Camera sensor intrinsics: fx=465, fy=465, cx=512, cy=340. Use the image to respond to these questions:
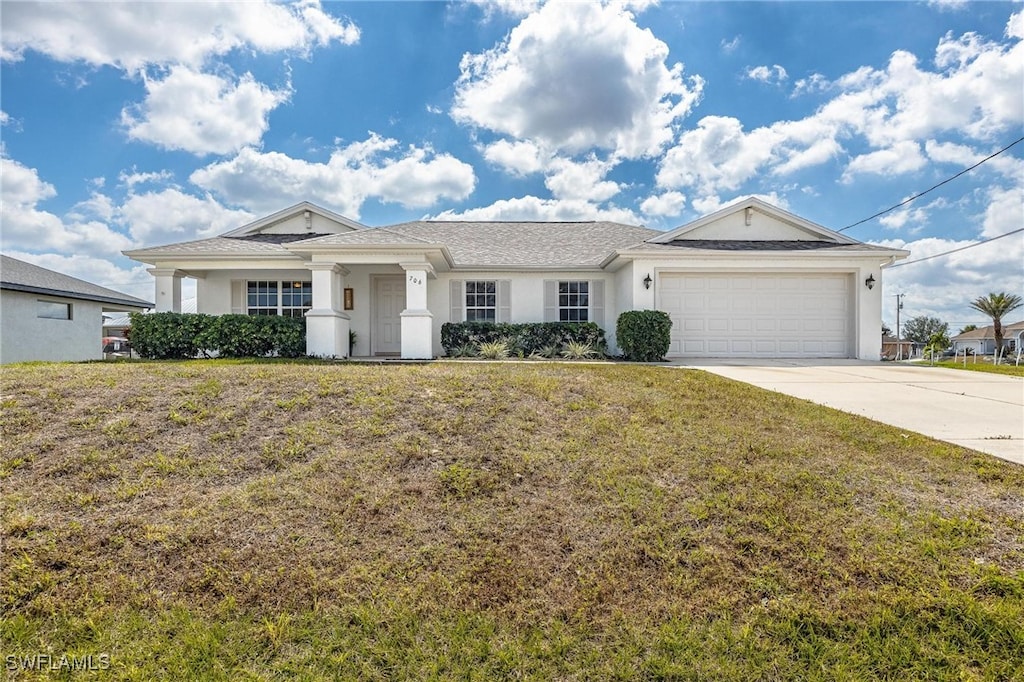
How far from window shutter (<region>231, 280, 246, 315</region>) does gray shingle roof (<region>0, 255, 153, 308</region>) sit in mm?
5499

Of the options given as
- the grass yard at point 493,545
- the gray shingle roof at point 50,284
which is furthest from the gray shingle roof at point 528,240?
the gray shingle roof at point 50,284

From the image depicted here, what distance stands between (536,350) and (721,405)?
8.25 m

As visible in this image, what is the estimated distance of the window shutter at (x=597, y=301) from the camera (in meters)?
14.4

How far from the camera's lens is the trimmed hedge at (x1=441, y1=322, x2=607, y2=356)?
13.5 metres

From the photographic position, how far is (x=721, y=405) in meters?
5.43

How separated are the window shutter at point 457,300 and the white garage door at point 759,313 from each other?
578cm

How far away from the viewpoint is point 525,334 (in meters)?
13.5

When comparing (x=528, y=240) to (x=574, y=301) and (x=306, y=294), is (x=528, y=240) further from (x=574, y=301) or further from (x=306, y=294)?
(x=306, y=294)

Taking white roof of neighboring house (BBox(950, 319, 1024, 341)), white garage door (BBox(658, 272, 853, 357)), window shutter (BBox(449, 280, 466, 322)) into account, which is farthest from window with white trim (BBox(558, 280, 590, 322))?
white roof of neighboring house (BBox(950, 319, 1024, 341))

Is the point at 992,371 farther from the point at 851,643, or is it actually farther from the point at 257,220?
the point at 257,220

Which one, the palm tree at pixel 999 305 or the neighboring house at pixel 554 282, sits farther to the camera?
the palm tree at pixel 999 305

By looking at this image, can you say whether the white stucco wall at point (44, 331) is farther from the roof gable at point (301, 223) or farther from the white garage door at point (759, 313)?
the white garage door at point (759, 313)

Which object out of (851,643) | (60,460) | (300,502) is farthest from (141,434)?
(851,643)

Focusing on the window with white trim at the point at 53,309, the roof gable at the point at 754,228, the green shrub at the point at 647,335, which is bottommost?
the green shrub at the point at 647,335
